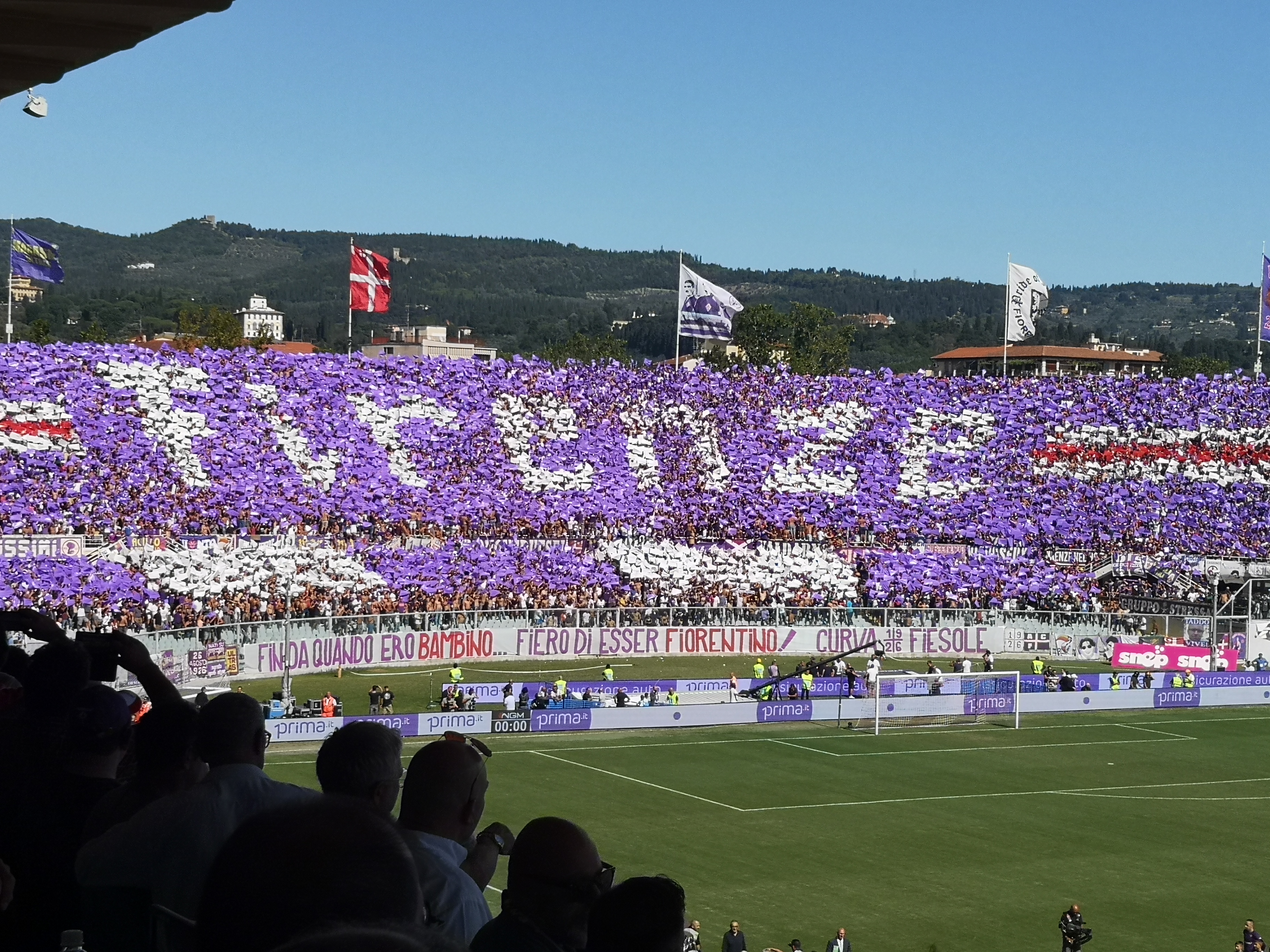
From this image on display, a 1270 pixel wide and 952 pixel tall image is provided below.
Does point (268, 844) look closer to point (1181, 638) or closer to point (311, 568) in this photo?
point (311, 568)

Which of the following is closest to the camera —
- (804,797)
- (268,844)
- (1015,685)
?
(268,844)

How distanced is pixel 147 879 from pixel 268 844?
248 centimetres

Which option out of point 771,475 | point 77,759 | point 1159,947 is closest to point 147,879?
point 77,759

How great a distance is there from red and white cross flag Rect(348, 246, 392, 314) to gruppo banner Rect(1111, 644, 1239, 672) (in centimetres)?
3848

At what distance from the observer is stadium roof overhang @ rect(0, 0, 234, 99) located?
5.99 m

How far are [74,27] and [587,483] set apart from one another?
63.2 meters

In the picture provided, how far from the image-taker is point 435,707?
45.7 meters

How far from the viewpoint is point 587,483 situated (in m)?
69.6

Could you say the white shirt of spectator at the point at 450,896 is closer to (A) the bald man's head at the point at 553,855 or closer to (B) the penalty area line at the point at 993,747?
(A) the bald man's head at the point at 553,855

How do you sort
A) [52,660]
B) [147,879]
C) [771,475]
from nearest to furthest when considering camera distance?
1. [147,879]
2. [52,660]
3. [771,475]

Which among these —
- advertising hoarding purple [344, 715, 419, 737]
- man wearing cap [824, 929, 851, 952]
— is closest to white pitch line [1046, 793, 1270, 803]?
advertising hoarding purple [344, 715, 419, 737]

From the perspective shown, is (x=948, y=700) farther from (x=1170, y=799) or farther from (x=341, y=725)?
(x=341, y=725)

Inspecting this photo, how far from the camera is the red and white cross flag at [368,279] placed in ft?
258

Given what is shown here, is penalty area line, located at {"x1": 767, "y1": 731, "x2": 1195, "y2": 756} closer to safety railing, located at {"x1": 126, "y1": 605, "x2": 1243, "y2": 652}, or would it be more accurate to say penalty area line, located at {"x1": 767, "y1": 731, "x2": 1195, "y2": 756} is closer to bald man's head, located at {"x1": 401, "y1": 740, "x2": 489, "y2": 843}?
safety railing, located at {"x1": 126, "y1": 605, "x2": 1243, "y2": 652}
